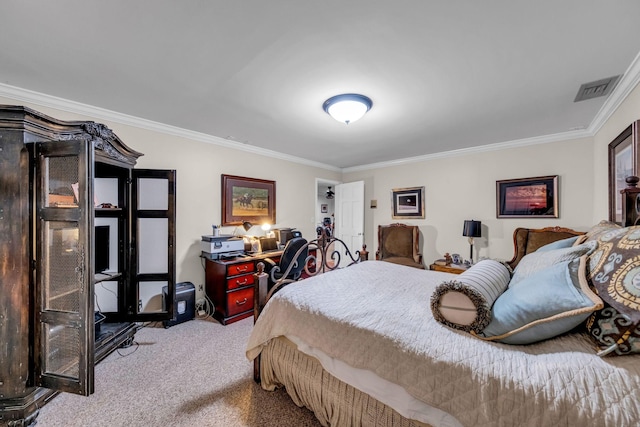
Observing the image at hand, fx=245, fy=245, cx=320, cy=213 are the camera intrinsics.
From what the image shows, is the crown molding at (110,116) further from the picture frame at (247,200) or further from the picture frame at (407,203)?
the picture frame at (407,203)

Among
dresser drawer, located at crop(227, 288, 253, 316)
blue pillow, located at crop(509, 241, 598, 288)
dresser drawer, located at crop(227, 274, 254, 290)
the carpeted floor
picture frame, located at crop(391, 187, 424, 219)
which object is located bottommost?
the carpeted floor

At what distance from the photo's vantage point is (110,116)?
269 centimetres

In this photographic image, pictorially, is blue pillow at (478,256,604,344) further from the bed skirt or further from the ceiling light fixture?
the ceiling light fixture

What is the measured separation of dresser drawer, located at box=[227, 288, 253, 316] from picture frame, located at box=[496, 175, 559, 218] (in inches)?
153

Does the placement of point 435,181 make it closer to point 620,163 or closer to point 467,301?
point 620,163

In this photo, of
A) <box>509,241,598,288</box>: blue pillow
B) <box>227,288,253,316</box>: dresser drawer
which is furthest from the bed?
<box>227,288,253,316</box>: dresser drawer

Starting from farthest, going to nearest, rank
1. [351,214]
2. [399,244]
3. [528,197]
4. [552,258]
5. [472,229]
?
[351,214] → [399,244] → [472,229] → [528,197] → [552,258]

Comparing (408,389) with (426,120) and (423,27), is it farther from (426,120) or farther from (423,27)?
(426,120)

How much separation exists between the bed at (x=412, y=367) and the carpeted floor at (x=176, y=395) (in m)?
0.16

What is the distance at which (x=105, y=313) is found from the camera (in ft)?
8.51

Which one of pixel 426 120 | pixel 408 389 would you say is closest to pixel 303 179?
pixel 426 120

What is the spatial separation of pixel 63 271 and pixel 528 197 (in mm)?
5189

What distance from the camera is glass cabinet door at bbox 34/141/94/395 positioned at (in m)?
1.62

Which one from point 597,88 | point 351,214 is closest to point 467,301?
point 597,88
